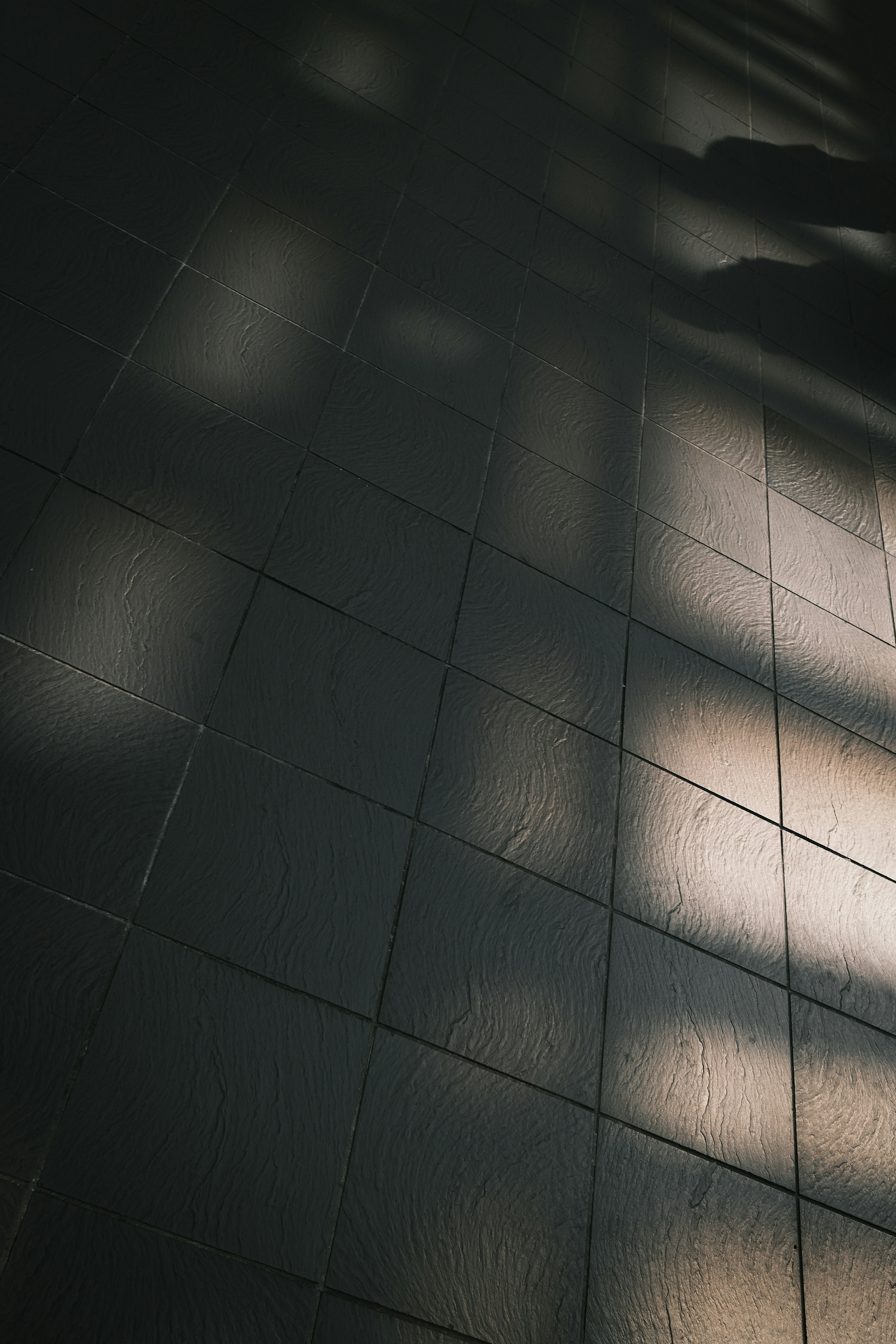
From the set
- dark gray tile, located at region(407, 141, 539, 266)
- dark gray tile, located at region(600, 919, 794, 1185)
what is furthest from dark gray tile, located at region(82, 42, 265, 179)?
dark gray tile, located at region(600, 919, 794, 1185)

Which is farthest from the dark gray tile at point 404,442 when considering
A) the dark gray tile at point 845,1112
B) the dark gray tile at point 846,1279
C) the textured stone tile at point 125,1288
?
the dark gray tile at point 846,1279

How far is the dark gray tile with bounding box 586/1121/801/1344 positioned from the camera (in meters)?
1.60

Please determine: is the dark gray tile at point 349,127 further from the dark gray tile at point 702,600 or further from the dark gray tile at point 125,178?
the dark gray tile at point 702,600

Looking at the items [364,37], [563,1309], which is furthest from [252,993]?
[364,37]

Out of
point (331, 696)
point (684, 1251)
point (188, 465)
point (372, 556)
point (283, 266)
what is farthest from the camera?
point (283, 266)

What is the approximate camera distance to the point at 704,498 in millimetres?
2865

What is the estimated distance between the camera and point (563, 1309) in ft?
5.04

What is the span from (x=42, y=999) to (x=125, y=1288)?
0.44 meters

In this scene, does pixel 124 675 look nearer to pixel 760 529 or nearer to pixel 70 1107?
pixel 70 1107

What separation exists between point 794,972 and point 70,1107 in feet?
5.28

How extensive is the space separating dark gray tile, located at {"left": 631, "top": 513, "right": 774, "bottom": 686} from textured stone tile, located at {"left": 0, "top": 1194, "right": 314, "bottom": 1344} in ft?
5.83

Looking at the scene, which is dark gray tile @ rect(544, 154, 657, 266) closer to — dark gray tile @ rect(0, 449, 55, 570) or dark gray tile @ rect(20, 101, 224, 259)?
dark gray tile @ rect(20, 101, 224, 259)

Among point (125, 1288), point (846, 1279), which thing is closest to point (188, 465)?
point (125, 1288)

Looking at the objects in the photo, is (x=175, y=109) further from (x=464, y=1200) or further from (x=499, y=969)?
(x=464, y=1200)
